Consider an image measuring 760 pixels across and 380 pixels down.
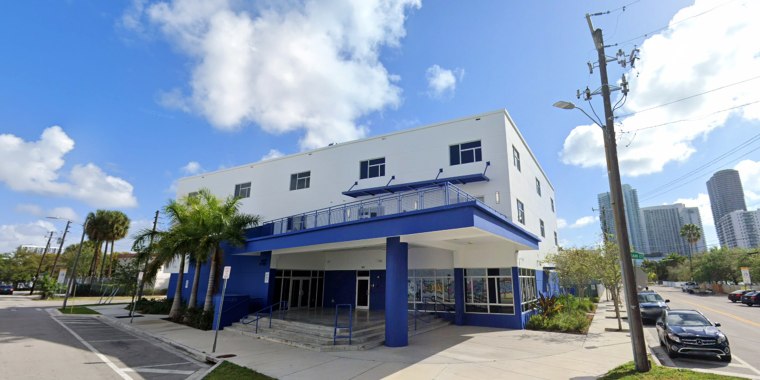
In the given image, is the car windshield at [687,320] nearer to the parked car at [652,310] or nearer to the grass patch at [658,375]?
the grass patch at [658,375]

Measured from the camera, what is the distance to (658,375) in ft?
27.8

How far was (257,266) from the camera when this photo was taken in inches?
875

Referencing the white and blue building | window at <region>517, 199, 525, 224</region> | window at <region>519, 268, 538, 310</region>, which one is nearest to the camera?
the white and blue building

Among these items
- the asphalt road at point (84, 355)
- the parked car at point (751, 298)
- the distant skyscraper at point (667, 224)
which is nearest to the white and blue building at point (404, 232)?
the asphalt road at point (84, 355)

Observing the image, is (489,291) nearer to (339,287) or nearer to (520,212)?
(520,212)

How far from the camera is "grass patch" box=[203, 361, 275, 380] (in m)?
9.25

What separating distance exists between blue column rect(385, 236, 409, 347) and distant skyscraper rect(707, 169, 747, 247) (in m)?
83.6

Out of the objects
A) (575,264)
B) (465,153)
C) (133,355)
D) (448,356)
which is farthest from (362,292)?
(575,264)

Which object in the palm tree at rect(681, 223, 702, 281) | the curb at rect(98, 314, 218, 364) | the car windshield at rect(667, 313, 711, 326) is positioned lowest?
the curb at rect(98, 314, 218, 364)

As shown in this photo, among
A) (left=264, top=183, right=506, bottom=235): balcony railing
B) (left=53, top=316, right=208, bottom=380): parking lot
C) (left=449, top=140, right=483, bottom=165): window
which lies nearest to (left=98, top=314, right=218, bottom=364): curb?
(left=53, top=316, right=208, bottom=380): parking lot

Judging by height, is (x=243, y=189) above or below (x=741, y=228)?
below

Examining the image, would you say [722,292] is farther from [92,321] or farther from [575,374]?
[92,321]

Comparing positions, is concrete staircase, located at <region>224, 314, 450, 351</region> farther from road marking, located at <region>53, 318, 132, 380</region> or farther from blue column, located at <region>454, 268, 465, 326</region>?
road marking, located at <region>53, 318, 132, 380</region>

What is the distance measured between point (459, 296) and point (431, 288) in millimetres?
1907
